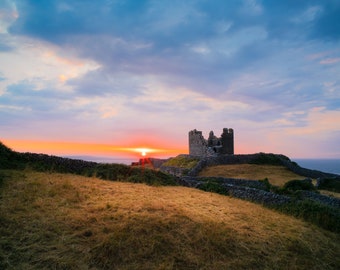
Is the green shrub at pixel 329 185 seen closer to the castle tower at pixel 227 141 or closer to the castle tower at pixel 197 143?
the castle tower at pixel 227 141

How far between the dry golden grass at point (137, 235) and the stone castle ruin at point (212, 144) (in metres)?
32.2

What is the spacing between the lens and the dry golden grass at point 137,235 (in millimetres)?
7488

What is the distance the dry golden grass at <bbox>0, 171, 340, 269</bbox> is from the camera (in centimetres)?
749

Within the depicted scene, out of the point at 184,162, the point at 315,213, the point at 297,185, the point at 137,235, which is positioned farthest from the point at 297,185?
the point at 184,162

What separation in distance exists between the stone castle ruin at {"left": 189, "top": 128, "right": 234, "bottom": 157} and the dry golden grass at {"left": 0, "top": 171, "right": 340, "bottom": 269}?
3221cm

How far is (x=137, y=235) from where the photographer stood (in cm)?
859

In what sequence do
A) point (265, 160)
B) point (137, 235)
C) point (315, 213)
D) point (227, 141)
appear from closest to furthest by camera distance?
point (137, 235), point (315, 213), point (265, 160), point (227, 141)

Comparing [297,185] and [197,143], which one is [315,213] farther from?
[197,143]

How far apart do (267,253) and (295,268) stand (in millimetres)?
898

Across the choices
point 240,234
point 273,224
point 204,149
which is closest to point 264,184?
point 273,224

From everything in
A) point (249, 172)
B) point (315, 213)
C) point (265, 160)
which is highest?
point (265, 160)

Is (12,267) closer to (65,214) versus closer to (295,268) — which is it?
(65,214)

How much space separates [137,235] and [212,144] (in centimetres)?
4056

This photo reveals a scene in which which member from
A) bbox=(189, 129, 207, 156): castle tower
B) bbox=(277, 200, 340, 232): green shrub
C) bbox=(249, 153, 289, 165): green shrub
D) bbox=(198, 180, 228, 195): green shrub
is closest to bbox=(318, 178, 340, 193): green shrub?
bbox=(249, 153, 289, 165): green shrub
